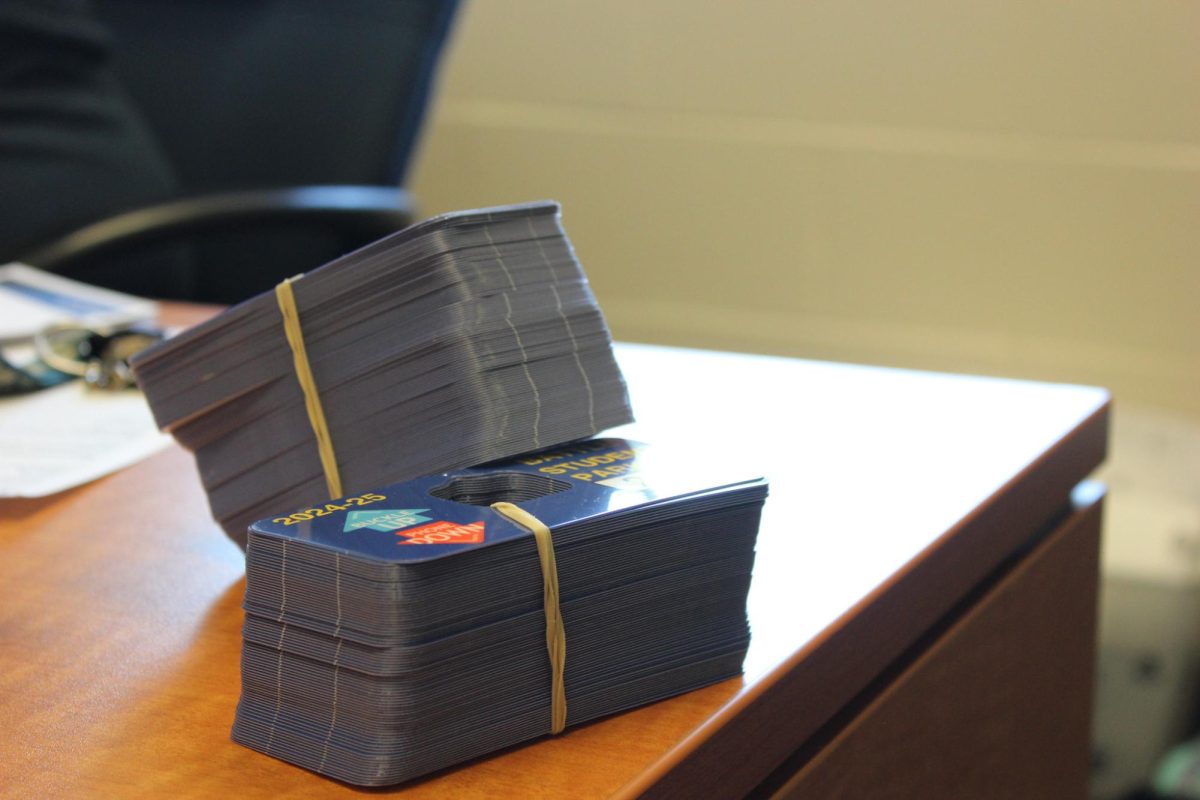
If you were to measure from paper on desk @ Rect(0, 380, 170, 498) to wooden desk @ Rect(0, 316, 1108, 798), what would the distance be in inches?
1.0

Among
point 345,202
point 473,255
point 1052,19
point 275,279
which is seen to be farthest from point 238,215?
point 1052,19

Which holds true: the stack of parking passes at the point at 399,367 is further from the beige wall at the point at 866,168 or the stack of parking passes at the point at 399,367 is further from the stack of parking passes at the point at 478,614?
the beige wall at the point at 866,168

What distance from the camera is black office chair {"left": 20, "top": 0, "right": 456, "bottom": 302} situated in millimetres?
1601

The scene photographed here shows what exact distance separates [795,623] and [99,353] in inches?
26.3

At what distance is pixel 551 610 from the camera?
1.44ft

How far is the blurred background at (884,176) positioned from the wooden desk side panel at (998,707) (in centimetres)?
77

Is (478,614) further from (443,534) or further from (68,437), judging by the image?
(68,437)

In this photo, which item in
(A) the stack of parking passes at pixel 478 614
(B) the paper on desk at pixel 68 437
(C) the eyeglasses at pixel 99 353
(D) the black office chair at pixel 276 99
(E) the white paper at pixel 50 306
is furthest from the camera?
(D) the black office chair at pixel 276 99

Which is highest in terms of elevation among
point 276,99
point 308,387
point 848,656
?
point 276,99

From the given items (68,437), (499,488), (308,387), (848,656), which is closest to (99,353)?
(68,437)

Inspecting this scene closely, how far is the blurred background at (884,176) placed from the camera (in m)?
1.90

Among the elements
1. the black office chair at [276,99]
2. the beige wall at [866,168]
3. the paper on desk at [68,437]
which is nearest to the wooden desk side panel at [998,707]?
the paper on desk at [68,437]

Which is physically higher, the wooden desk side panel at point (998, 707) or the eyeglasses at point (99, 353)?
the eyeglasses at point (99, 353)

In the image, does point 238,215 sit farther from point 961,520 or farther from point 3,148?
point 961,520
